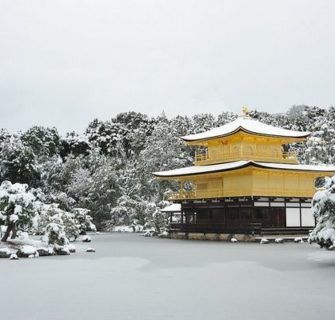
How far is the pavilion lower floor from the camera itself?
118ft

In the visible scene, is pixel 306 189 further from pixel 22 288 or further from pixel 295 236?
pixel 22 288

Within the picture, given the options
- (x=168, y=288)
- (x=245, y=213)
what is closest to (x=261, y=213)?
(x=245, y=213)

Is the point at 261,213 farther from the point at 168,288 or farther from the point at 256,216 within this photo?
the point at 168,288

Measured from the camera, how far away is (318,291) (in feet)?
41.9

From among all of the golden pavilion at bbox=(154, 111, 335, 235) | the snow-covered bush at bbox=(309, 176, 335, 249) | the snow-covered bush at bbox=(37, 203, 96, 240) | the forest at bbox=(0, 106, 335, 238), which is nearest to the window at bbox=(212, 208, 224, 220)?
the golden pavilion at bbox=(154, 111, 335, 235)

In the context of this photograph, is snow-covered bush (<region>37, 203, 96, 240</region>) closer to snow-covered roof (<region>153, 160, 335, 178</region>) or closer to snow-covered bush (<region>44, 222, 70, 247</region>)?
snow-covered bush (<region>44, 222, 70, 247</region>)

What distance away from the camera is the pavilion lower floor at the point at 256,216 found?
1419 inches

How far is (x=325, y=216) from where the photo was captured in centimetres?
1972

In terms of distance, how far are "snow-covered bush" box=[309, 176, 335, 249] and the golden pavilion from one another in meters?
15.4

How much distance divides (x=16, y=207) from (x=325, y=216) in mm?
14188

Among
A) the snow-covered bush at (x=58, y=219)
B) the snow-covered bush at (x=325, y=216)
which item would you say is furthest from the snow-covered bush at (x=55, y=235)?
the snow-covered bush at (x=325, y=216)

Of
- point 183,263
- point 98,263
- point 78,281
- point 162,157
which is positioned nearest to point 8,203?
point 98,263

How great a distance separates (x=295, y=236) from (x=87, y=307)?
27.5 m

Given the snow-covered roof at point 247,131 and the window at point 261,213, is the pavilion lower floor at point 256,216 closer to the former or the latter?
the window at point 261,213
